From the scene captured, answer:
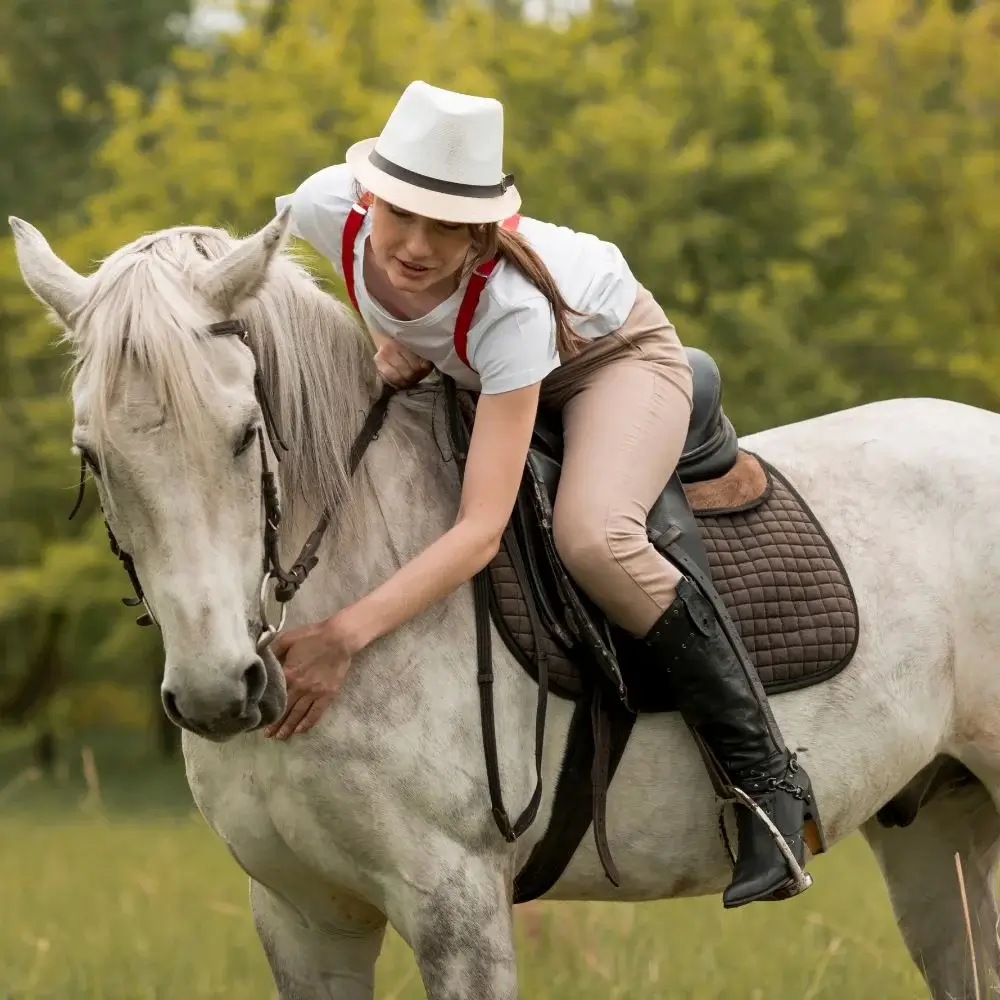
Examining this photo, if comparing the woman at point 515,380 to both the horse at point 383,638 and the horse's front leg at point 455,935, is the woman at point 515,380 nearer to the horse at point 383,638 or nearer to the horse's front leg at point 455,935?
the horse at point 383,638

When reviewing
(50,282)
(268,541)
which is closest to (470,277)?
(268,541)

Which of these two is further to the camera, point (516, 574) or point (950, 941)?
point (950, 941)

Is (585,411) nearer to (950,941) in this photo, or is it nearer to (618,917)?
(950,941)

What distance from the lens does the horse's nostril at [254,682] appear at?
10.7 ft

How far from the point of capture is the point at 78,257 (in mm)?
21734

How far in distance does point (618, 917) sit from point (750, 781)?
381 centimetres

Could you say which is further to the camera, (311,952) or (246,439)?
(311,952)

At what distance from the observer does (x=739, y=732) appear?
4.03 metres

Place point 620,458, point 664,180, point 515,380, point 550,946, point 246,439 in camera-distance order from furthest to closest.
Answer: point 664,180, point 550,946, point 620,458, point 515,380, point 246,439

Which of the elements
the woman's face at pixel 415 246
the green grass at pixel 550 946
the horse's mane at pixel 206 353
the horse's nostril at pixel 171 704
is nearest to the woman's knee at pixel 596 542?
the horse's mane at pixel 206 353

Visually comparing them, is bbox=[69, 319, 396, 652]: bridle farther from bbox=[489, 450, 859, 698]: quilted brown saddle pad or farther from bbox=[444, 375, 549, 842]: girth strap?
bbox=[489, 450, 859, 698]: quilted brown saddle pad

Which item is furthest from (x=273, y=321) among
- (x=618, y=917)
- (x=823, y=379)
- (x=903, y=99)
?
(x=903, y=99)

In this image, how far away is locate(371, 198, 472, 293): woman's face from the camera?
Answer: 12.2ft

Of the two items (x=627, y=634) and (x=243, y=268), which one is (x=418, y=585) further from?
(x=243, y=268)
